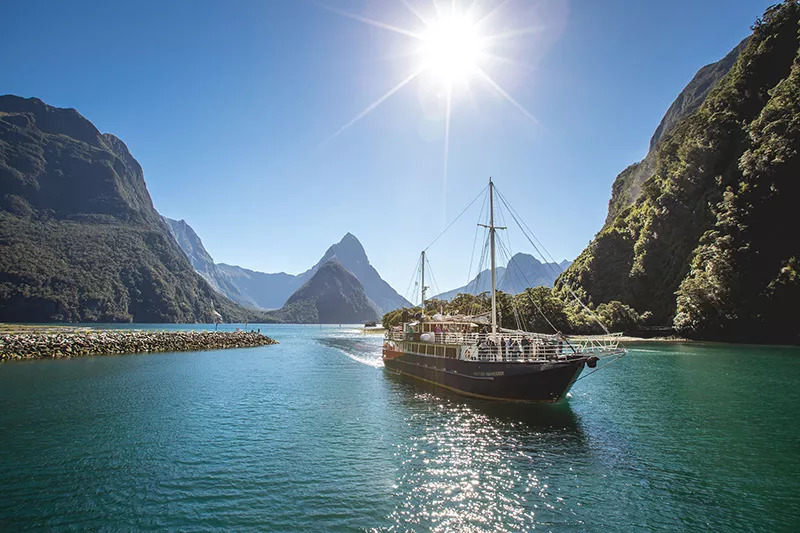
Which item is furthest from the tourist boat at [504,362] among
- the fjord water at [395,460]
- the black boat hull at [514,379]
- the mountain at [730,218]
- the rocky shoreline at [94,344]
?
the mountain at [730,218]

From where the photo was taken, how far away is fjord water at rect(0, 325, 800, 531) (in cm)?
1511

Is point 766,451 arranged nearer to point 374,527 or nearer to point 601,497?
point 601,497

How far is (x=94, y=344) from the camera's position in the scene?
74.2m

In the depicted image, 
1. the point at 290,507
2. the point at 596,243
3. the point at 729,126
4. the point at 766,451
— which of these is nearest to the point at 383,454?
the point at 290,507

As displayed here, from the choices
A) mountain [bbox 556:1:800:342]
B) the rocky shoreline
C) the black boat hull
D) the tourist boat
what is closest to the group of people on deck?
the tourist boat

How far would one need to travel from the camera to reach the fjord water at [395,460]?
15109mm

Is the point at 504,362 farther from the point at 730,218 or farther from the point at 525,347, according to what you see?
the point at 730,218

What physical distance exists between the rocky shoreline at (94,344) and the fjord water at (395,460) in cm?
2976

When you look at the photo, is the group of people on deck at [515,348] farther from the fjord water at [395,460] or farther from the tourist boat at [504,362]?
the fjord water at [395,460]

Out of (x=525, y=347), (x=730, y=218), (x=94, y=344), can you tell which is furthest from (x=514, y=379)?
(x=730, y=218)

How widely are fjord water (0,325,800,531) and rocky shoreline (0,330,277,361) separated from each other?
1172 inches

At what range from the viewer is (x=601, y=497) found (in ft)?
54.4

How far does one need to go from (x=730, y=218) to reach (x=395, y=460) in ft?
374

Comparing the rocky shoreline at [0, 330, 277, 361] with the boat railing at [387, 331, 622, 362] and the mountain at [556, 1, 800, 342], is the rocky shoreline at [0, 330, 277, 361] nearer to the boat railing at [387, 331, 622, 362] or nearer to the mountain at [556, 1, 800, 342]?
the boat railing at [387, 331, 622, 362]
